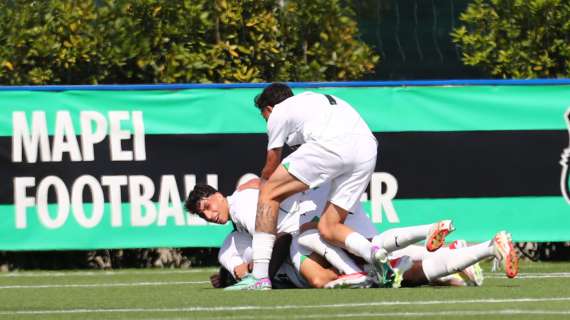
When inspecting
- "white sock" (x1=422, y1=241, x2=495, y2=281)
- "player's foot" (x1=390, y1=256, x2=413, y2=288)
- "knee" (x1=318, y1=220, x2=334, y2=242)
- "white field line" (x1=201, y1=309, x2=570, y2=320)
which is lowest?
"player's foot" (x1=390, y1=256, x2=413, y2=288)

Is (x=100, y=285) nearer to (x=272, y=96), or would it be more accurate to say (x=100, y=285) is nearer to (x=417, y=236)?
(x=272, y=96)

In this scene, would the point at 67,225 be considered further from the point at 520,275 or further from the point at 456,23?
the point at 456,23

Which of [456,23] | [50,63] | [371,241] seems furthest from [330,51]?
[371,241]

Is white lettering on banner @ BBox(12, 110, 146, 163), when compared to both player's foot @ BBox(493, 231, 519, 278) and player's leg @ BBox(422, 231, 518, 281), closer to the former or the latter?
player's leg @ BBox(422, 231, 518, 281)

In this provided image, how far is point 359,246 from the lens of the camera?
922 centimetres

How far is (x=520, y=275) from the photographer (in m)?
10.8

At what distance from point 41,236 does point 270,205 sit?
10.8 feet

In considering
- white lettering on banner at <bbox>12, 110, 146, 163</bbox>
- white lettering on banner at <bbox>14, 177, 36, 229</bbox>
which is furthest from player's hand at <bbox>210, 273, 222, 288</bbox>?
white lettering on banner at <bbox>14, 177, 36, 229</bbox>

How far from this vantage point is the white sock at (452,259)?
9.13 meters

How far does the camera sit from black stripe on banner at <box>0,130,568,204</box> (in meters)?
12.2

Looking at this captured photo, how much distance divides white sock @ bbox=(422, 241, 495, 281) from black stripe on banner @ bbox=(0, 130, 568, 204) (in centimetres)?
282

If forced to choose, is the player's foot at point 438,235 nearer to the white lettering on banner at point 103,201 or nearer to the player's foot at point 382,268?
the player's foot at point 382,268

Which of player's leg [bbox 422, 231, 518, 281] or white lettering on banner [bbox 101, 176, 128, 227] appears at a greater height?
player's leg [bbox 422, 231, 518, 281]

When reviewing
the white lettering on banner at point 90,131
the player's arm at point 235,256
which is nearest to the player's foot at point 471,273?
the player's arm at point 235,256
